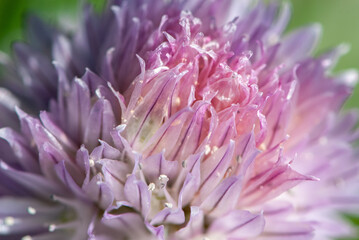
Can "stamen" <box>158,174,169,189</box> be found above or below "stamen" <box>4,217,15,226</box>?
above

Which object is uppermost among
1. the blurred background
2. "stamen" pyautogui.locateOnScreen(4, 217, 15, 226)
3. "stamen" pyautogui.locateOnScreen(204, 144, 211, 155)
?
the blurred background

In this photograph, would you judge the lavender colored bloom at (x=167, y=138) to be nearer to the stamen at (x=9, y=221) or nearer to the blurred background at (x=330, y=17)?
the stamen at (x=9, y=221)

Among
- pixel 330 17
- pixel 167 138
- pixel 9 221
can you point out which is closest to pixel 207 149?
pixel 167 138

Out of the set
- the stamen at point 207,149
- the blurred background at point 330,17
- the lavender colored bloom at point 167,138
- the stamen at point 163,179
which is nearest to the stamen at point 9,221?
the lavender colored bloom at point 167,138

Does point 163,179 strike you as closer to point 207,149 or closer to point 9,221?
point 207,149

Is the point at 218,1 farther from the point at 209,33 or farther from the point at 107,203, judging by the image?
the point at 107,203

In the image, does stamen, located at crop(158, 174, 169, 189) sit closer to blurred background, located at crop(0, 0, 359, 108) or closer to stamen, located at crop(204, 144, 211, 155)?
stamen, located at crop(204, 144, 211, 155)

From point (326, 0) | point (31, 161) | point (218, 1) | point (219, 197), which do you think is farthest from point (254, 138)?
point (326, 0)

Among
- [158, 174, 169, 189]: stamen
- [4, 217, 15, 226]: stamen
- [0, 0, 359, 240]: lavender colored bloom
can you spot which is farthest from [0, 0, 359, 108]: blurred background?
[158, 174, 169, 189]: stamen

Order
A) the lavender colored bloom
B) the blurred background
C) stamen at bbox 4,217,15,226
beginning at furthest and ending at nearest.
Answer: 1. the blurred background
2. stamen at bbox 4,217,15,226
3. the lavender colored bloom
